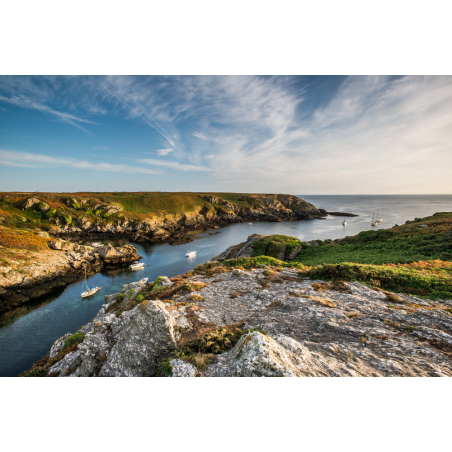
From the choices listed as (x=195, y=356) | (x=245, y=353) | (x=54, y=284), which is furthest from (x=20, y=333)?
(x=245, y=353)

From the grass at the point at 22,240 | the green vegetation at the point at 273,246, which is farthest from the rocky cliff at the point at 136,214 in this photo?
the green vegetation at the point at 273,246

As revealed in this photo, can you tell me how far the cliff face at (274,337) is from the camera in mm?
4977

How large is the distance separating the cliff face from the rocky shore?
30.2 m

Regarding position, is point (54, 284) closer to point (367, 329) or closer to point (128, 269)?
point (128, 269)

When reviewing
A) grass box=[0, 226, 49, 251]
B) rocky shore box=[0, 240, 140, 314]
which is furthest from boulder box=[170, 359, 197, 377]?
grass box=[0, 226, 49, 251]

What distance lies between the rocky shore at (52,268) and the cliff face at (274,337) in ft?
99.2

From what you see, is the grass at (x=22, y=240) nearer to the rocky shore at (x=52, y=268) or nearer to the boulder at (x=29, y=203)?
the rocky shore at (x=52, y=268)

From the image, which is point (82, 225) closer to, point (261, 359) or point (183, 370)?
point (183, 370)

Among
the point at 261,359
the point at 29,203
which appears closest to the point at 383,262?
the point at 261,359

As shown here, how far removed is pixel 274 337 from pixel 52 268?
46.8 meters

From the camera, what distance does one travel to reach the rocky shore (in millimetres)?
30375

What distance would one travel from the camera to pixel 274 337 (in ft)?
20.1

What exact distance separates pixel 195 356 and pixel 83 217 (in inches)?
3526

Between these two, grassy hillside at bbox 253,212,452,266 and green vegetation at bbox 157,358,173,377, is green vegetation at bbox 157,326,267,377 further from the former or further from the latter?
grassy hillside at bbox 253,212,452,266
